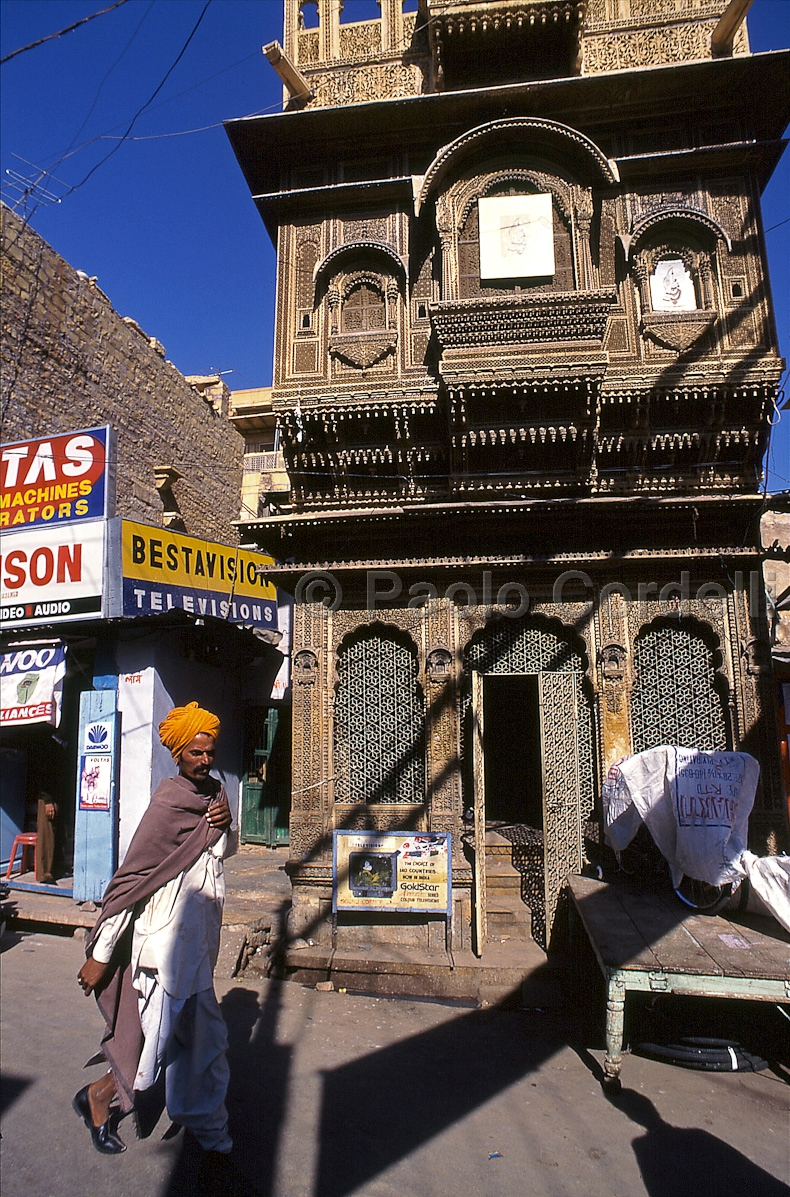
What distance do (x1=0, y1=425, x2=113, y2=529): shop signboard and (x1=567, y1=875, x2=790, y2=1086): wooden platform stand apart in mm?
8938

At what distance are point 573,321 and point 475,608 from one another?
3.74 m

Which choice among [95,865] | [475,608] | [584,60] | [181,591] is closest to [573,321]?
[475,608]

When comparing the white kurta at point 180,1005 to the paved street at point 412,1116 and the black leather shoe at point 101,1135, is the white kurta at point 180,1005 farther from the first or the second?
the paved street at point 412,1116

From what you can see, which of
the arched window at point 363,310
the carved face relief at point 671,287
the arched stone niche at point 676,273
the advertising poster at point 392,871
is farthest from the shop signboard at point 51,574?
the carved face relief at point 671,287

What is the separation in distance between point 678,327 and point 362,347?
4.23 meters

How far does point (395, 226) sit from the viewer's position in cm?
960

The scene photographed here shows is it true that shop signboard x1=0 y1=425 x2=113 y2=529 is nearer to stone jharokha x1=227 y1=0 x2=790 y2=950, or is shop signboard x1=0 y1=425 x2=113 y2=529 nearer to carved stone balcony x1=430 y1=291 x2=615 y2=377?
stone jharokha x1=227 y1=0 x2=790 y2=950

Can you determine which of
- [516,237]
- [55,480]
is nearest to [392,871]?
[55,480]

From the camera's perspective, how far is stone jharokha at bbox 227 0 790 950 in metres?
8.21

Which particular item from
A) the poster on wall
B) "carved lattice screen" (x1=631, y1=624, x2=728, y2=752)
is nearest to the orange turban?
"carved lattice screen" (x1=631, y1=624, x2=728, y2=752)

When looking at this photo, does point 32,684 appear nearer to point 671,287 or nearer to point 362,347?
point 362,347

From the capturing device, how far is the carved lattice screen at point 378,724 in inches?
333

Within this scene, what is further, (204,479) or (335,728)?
(204,479)

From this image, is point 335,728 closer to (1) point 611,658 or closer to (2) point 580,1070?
(1) point 611,658
